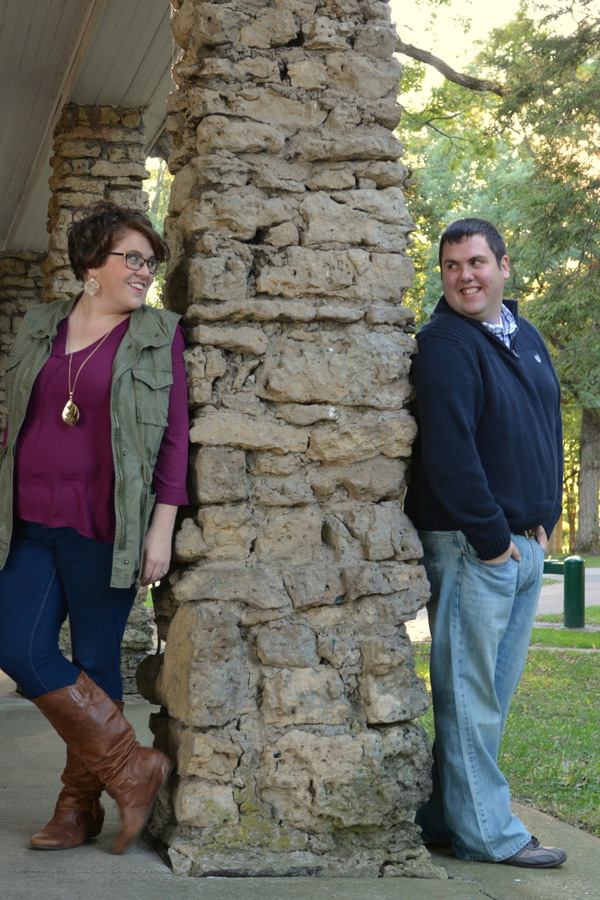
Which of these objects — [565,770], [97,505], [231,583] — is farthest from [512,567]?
[565,770]

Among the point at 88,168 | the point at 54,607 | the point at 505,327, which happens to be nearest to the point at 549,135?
the point at 88,168

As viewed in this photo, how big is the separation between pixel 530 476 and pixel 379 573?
0.62 m

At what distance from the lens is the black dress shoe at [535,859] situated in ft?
10.8

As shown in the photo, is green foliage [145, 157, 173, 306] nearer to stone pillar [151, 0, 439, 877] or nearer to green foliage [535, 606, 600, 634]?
green foliage [535, 606, 600, 634]

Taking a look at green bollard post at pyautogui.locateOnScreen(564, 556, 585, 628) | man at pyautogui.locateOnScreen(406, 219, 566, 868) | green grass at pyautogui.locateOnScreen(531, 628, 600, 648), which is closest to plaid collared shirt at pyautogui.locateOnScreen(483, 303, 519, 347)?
man at pyautogui.locateOnScreen(406, 219, 566, 868)

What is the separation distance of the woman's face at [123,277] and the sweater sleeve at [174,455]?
251 millimetres

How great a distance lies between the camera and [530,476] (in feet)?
10.9

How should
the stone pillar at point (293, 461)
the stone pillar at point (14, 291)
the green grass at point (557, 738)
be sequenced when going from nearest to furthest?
the stone pillar at point (293, 461) < the green grass at point (557, 738) < the stone pillar at point (14, 291)

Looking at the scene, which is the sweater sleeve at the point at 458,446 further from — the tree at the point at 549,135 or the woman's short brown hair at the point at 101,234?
the tree at the point at 549,135

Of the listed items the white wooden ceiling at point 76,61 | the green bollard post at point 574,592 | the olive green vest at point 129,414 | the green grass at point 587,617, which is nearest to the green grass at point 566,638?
the green bollard post at point 574,592

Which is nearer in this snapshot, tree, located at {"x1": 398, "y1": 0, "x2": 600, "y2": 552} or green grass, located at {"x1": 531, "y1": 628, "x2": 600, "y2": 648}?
green grass, located at {"x1": 531, "y1": 628, "x2": 600, "y2": 648}

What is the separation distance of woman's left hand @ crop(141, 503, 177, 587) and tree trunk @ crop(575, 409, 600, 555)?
64.0 ft

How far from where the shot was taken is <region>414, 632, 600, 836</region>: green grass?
457cm

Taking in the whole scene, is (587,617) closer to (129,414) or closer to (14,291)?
(14,291)
